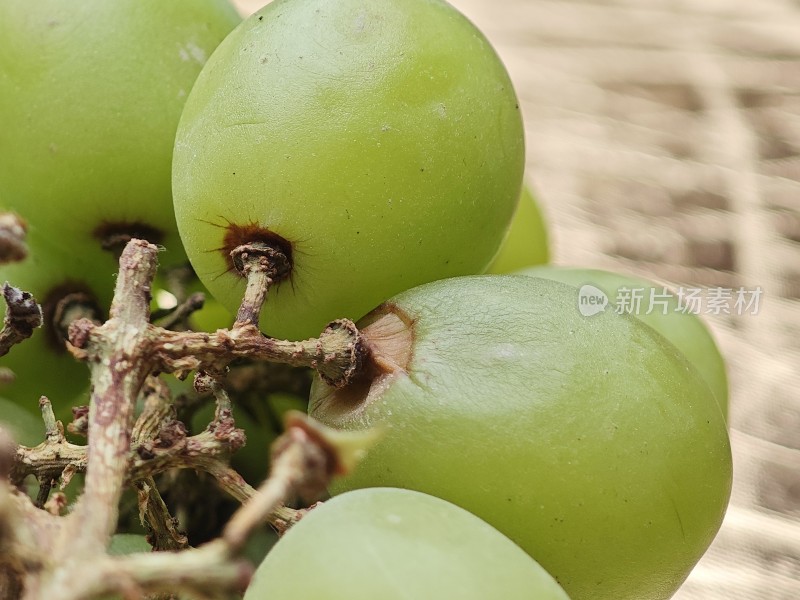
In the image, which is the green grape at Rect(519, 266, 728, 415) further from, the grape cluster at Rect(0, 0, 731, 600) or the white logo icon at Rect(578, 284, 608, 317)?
the white logo icon at Rect(578, 284, 608, 317)

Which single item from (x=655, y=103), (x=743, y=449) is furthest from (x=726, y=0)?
(x=743, y=449)

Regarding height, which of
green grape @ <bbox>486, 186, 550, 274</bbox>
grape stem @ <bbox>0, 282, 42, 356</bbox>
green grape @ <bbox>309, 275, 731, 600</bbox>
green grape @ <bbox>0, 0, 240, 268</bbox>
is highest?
green grape @ <bbox>0, 0, 240, 268</bbox>

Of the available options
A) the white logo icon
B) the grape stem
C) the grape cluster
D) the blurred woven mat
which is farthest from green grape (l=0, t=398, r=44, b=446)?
the blurred woven mat

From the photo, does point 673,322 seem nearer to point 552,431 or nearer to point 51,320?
point 552,431

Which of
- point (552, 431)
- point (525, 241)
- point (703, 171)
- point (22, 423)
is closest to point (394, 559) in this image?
point (552, 431)

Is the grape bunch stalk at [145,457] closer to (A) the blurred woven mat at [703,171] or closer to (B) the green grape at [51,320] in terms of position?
(B) the green grape at [51,320]

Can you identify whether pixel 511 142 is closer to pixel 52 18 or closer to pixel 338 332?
pixel 338 332

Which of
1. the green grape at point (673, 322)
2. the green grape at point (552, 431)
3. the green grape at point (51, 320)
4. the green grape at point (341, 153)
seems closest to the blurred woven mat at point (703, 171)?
the green grape at point (673, 322)

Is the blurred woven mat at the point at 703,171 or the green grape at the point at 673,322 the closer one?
the green grape at the point at 673,322
